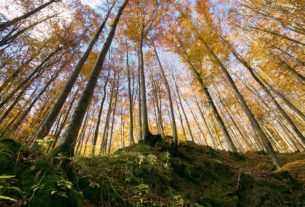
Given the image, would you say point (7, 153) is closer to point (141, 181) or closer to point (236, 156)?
point (141, 181)

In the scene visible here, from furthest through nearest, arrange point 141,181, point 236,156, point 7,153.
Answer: point 236,156
point 141,181
point 7,153

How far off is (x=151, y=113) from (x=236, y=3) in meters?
13.9

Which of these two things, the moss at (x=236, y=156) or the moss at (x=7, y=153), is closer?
the moss at (x=7, y=153)

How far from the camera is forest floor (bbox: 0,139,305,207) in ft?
7.23

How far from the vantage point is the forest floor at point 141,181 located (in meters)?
2.20

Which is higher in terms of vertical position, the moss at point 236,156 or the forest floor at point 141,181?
the moss at point 236,156

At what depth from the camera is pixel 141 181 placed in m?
4.26

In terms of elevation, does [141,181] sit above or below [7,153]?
below

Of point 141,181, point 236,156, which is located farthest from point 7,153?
point 236,156

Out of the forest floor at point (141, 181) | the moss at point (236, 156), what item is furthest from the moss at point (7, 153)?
the moss at point (236, 156)

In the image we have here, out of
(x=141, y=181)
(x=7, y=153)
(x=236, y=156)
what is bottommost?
(x=141, y=181)

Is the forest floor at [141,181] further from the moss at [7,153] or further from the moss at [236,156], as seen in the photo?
the moss at [236,156]

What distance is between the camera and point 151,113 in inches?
858

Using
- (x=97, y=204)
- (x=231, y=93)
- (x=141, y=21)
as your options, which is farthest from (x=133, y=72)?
(x=97, y=204)
